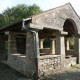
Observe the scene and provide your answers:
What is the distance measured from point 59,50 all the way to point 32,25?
Answer: 2.78 metres

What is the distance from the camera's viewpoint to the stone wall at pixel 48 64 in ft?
23.1

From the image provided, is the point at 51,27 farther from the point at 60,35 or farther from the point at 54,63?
the point at 54,63

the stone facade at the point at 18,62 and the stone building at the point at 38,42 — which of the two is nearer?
the stone building at the point at 38,42

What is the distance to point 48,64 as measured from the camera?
7512 millimetres

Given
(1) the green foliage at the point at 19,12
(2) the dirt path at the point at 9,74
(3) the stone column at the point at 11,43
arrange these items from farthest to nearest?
1. (1) the green foliage at the point at 19,12
2. (3) the stone column at the point at 11,43
3. (2) the dirt path at the point at 9,74

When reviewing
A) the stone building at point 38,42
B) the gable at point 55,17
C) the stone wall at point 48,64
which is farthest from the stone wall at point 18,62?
the gable at point 55,17

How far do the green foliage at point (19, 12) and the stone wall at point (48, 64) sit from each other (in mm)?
23595

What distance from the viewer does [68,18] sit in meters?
9.34

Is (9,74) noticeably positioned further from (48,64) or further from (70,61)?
(70,61)

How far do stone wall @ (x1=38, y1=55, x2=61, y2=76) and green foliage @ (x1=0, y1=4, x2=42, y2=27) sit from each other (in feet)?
77.4

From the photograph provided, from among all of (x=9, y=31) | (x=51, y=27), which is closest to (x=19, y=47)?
Answer: (x=9, y=31)

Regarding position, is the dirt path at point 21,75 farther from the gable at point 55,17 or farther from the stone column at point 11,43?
the gable at point 55,17

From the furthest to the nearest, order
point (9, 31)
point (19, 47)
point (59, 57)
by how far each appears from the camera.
Result: point (19, 47) < point (9, 31) < point (59, 57)

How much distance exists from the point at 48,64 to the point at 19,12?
27.8m
